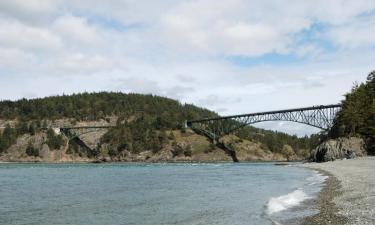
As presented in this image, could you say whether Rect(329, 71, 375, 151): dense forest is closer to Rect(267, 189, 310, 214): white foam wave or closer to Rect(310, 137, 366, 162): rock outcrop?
Rect(310, 137, 366, 162): rock outcrop

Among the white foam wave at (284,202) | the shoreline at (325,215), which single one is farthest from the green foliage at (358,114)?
the shoreline at (325,215)

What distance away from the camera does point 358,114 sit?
411ft

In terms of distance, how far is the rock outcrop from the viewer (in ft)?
374

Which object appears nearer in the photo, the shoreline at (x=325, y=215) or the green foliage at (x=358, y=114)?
the shoreline at (x=325, y=215)

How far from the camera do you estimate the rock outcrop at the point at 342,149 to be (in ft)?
374

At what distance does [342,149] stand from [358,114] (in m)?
13.3

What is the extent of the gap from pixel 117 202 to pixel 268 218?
17284 mm

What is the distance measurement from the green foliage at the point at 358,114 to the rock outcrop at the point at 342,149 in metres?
5.17

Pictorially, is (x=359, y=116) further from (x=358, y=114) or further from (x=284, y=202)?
(x=284, y=202)


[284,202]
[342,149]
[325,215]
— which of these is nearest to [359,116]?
[342,149]

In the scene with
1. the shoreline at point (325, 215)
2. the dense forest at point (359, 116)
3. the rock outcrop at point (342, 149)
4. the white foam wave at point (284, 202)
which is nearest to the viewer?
the shoreline at point (325, 215)

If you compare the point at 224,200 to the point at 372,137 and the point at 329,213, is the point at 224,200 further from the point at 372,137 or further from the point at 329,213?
the point at 372,137

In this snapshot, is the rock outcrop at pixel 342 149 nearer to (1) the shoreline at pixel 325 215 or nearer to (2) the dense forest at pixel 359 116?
(2) the dense forest at pixel 359 116

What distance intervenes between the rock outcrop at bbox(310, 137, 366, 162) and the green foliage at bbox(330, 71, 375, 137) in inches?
203
